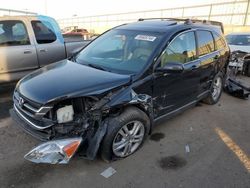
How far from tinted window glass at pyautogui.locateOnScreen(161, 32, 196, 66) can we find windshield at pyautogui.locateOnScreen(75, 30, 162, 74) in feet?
0.75

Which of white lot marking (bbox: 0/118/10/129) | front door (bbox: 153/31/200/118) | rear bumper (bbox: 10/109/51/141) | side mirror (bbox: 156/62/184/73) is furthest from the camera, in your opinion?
white lot marking (bbox: 0/118/10/129)

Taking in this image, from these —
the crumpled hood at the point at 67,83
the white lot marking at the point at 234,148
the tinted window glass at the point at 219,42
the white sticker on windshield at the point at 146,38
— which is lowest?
the white lot marking at the point at 234,148

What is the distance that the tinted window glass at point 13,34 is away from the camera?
5.51 metres

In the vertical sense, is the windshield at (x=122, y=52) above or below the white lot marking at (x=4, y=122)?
above

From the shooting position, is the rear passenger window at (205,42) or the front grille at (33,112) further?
the rear passenger window at (205,42)

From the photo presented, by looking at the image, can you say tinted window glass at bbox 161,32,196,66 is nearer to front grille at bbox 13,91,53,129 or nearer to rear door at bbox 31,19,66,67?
front grille at bbox 13,91,53,129

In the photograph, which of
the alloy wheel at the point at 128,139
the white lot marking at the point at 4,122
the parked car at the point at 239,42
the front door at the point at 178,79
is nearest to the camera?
the alloy wheel at the point at 128,139

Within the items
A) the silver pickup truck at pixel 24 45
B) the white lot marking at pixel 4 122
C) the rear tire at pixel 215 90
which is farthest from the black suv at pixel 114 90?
the silver pickup truck at pixel 24 45

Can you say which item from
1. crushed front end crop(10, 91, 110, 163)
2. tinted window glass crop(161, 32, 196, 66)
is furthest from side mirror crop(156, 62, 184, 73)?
crushed front end crop(10, 91, 110, 163)

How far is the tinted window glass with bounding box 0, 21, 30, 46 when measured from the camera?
5.51 metres

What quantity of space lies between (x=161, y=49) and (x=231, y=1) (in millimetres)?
23634

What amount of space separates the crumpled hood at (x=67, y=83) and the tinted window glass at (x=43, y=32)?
2541mm

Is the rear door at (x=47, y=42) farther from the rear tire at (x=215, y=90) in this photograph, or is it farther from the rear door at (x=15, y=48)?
the rear tire at (x=215, y=90)

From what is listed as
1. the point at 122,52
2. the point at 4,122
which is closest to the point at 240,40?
the point at 122,52
